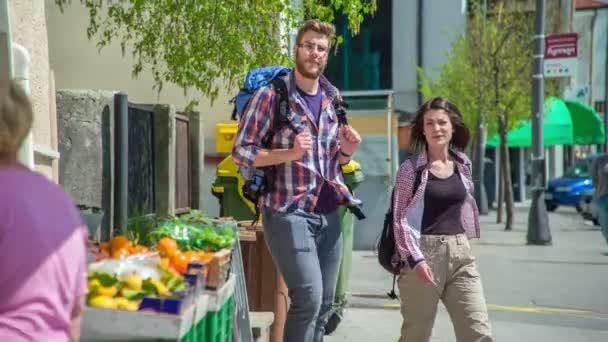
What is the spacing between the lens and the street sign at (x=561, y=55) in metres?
16.4

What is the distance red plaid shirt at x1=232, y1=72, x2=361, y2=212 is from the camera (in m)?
4.59

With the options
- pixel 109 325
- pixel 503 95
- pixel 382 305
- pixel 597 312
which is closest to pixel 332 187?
pixel 109 325

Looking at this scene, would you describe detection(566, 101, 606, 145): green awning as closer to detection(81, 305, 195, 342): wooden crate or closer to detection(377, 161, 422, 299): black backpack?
detection(377, 161, 422, 299): black backpack

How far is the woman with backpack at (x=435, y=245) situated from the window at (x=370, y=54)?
104 feet

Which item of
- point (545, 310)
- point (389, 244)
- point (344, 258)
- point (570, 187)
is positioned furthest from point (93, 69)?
point (570, 187)

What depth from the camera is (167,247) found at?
4016 mm

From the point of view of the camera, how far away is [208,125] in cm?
1165

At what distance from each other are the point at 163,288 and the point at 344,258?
4.24 meters

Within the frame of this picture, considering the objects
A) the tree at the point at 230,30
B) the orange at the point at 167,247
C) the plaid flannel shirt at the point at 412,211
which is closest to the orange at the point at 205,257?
the orange at the point at 167,247

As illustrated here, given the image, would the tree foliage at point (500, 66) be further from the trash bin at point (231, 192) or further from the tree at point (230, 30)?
the trash bin at point (231, 192)

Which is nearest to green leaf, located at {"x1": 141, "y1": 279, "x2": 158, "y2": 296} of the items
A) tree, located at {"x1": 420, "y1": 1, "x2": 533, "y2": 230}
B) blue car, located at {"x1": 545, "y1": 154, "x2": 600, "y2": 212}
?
tree, located at {"x1": 420, "y1": 1, "x2": 533, "y2": 230}

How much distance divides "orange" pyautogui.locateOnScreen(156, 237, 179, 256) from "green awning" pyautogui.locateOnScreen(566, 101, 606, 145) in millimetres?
33091

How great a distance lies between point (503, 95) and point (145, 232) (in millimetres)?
18831

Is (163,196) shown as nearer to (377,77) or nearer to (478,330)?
(478,330)
